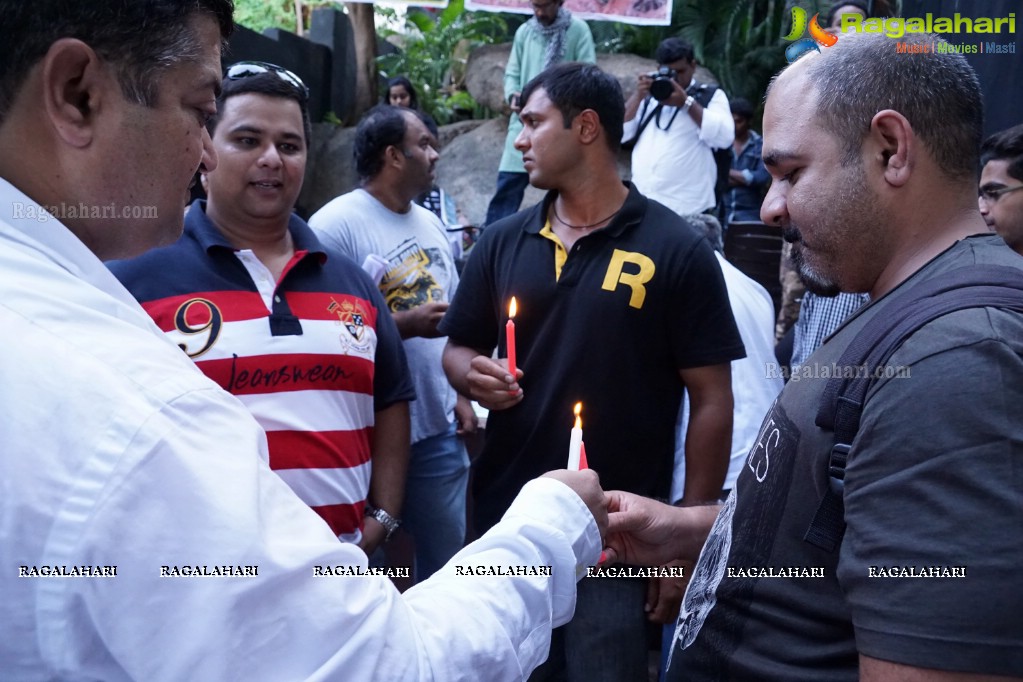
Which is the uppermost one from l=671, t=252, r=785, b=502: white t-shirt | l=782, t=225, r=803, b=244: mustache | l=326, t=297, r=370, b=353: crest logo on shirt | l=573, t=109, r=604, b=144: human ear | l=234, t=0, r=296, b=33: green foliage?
l=234, t=0, r=296, b=33: green foliage

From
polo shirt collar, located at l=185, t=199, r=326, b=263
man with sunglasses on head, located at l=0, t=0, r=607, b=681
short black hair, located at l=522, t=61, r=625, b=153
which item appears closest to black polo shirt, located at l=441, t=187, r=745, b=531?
short black hair, located at l=522, t=61, r=625, b=153

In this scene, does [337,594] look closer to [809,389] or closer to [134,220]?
[134,220]

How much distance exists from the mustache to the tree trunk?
12.3m

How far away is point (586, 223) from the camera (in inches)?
120

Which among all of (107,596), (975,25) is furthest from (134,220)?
(975,25)

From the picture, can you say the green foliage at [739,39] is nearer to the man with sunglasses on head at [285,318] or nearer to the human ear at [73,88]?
the man with sunglasses on head at [285,318]

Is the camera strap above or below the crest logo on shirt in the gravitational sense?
above

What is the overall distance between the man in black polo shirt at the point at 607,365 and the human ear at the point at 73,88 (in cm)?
165

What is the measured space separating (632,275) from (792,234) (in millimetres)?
1102

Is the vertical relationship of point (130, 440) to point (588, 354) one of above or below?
above

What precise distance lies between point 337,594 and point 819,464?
0.84 meters

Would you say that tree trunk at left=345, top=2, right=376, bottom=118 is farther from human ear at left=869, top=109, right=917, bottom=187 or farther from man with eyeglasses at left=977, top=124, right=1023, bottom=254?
human ear at left=869, top=109, right=917, bottom=187

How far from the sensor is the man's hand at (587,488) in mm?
1502

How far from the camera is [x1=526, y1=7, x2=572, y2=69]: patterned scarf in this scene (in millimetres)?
7660
